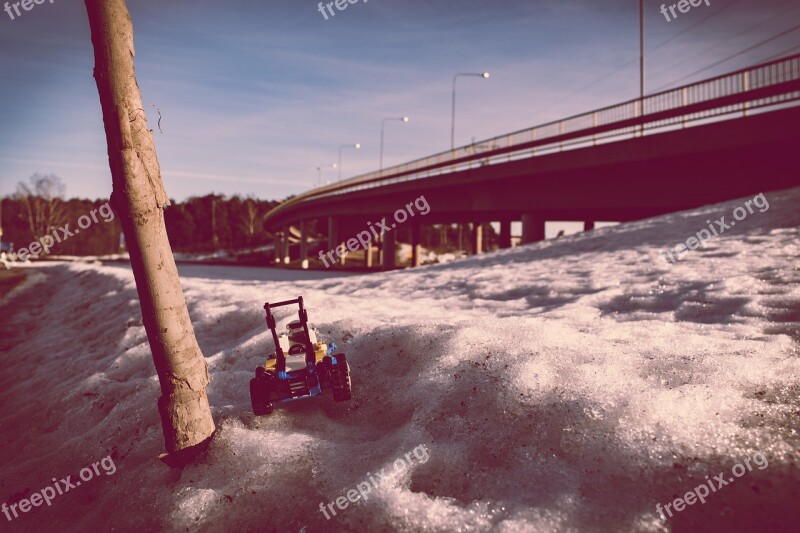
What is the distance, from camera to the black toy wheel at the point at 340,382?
3676mm

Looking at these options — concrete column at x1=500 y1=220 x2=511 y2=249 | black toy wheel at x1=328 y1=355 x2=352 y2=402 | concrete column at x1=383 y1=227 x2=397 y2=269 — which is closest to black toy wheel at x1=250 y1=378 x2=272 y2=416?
black toy wheel at x1=328 y1=355 x2=352 y2=402

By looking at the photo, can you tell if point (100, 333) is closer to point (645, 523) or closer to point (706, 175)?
point (645, 523)

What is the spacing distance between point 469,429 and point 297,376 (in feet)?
A: 4.49

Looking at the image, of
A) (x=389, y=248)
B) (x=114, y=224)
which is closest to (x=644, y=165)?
(x=389, y=248)

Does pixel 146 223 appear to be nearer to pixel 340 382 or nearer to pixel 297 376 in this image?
pixel 297 376

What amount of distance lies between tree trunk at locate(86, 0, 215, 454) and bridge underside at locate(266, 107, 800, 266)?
1822 centimetres

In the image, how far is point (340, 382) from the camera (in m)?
3.69

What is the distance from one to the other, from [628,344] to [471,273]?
756cm

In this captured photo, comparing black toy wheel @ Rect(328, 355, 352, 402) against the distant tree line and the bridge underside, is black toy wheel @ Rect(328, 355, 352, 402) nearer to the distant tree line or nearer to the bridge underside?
the bridge underside

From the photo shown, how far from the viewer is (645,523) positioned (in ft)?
7.75

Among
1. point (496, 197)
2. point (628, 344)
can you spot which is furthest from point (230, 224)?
point (628, 344)

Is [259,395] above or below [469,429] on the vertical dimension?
above

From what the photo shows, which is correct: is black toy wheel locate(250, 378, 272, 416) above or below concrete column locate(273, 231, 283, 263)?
below

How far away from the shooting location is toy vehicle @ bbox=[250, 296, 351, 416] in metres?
3.62
